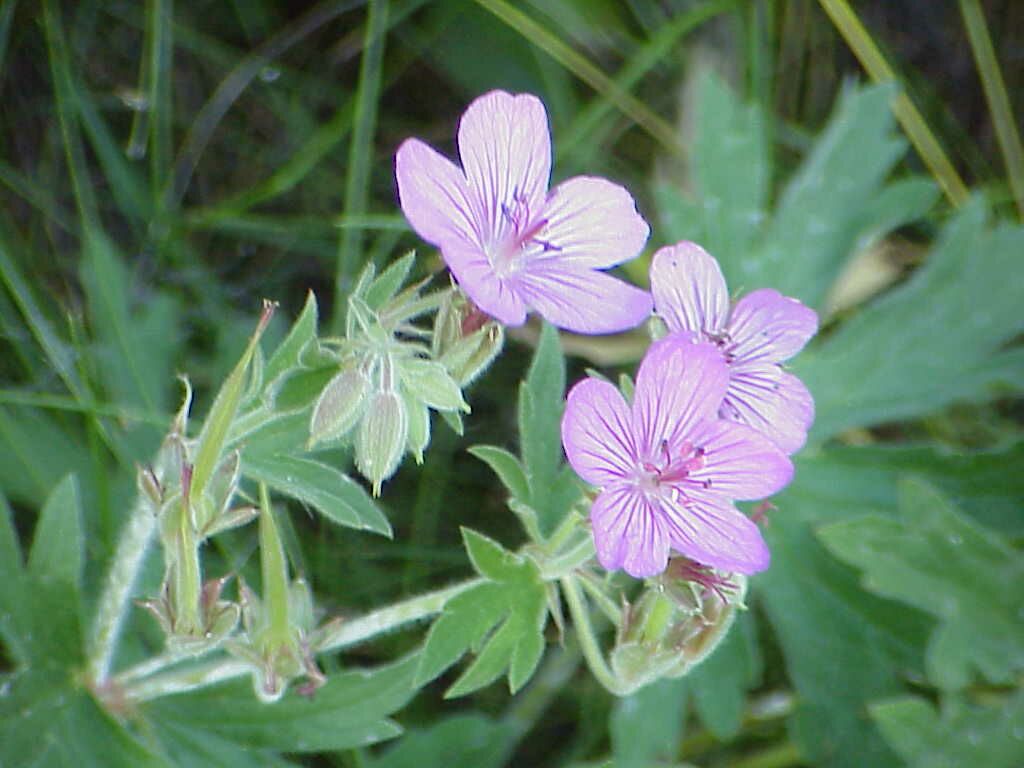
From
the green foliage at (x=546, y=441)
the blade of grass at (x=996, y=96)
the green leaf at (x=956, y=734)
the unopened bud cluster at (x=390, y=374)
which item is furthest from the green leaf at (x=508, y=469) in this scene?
the blade of grass at (x=996, y=96)

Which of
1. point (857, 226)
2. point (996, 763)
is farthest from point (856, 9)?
point (996, 763)

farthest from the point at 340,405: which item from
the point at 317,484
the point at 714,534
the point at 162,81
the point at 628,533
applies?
the point at 162,81

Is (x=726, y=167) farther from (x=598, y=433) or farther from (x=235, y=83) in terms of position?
(x=598, y=433)

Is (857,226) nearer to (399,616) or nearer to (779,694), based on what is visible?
(779,694)

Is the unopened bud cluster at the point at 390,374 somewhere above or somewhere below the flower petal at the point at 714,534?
above

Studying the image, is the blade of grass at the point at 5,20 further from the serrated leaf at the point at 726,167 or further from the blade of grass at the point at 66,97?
the serrated leaf at the point at 726,167

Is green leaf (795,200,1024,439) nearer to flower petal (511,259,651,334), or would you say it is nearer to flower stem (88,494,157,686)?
flower petal (511,259,651,334)

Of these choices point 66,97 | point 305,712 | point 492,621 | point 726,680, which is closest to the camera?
point 492,621
